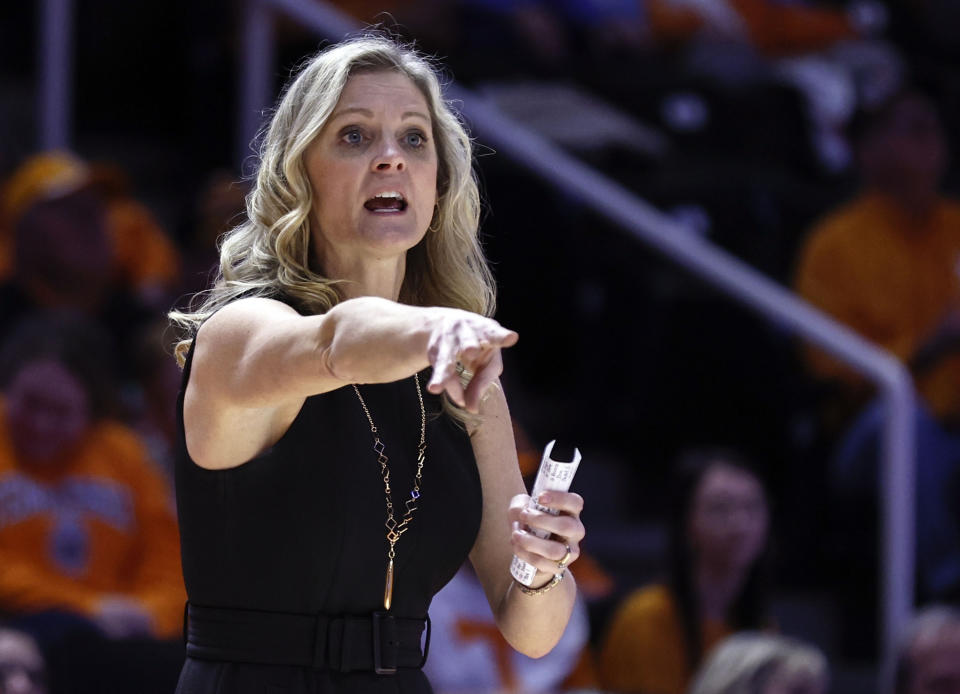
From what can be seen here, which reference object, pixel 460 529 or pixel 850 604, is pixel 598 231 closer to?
pixel 850 604

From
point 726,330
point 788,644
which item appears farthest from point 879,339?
point 788,644

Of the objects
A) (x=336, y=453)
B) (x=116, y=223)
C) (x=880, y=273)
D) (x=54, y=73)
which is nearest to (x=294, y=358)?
(x=336, y=453)

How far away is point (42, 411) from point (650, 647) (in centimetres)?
166

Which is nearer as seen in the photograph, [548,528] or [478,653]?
[548,528]

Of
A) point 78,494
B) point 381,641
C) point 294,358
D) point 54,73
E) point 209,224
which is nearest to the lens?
point 294,358

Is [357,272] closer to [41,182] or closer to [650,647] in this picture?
[650,647]

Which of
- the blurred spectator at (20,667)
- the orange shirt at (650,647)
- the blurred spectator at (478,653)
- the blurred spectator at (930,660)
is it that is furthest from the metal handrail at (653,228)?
the blurred spectator at (20,667)

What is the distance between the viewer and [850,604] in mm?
5078

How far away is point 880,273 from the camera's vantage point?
18.6 feet

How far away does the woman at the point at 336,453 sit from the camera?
6.69ft

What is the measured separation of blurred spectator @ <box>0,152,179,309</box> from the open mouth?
2.94 m

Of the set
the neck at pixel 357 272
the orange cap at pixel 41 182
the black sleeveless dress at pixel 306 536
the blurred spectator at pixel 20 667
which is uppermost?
the neck at pixel 357 272

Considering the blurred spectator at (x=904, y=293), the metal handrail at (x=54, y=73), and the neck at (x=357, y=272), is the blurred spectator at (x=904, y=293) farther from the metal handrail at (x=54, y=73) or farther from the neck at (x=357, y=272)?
the neck at (x=357, y=272)

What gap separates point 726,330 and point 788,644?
1.13 m
